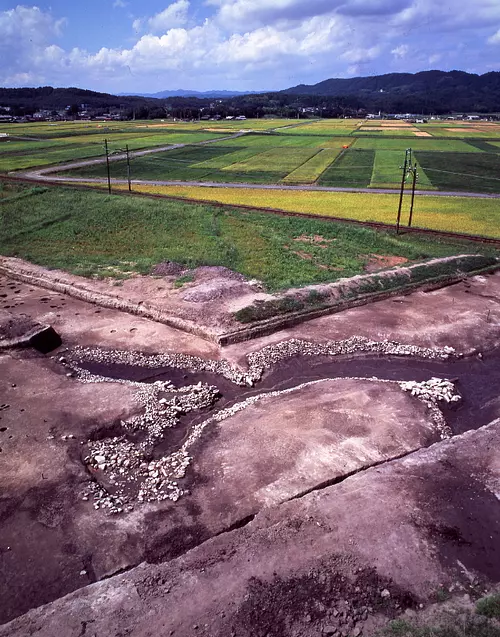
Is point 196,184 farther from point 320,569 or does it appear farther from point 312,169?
point 320,569

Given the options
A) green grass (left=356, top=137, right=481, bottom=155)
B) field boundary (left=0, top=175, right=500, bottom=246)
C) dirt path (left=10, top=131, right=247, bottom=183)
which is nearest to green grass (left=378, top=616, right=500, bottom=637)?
field boundary (left=0, top=175, right=500, bottom=246)

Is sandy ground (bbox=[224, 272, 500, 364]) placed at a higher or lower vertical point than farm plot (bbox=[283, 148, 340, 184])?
lower

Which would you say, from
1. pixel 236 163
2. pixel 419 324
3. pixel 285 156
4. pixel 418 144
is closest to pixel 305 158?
pixel 285 156

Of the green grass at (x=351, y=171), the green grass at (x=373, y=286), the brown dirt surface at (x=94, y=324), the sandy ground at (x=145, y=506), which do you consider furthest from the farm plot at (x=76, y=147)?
the sandy ground at (x=145, y=506)

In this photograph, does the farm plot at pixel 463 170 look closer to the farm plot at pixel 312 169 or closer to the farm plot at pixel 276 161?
the farm plot at pixel 312 169

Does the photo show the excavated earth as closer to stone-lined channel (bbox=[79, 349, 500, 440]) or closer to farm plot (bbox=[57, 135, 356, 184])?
stone-lined channel (bbox=[79, 349, 500, 440])
